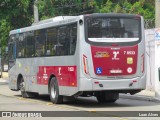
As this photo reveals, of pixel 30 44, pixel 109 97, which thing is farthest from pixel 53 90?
pixel 30 44

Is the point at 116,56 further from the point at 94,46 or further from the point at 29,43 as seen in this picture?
the point at 29,43

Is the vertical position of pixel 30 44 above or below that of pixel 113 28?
below

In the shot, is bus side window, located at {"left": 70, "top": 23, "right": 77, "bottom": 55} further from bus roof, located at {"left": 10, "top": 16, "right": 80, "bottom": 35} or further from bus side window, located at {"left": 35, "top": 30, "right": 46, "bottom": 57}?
bus side window, located at {"left": 35, "top": 30, "right": 46, "bottom": 57}

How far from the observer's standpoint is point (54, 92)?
761 inches

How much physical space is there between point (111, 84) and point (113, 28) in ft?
6.51

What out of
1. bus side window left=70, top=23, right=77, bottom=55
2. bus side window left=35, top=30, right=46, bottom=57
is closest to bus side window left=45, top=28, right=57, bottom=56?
bus side window left=35, top=30, right=46, bottom=57

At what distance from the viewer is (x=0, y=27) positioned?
49344mm

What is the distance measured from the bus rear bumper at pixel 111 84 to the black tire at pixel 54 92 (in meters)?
2.01

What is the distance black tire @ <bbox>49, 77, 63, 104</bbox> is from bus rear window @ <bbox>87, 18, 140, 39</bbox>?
9.33 ft

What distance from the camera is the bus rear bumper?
1717 cm

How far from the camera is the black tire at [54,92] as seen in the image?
19.0 m

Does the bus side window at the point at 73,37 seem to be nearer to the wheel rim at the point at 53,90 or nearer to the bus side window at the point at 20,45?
the wheel rim at the point at 53,90

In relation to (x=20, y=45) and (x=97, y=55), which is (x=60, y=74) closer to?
(x=97, y=55)

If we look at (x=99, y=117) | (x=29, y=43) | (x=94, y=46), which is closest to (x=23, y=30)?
(x=29, y=43)
